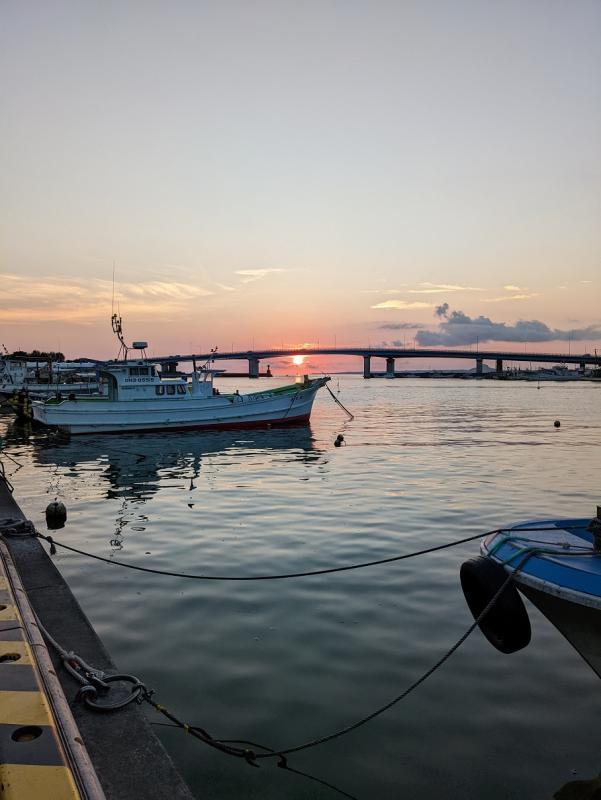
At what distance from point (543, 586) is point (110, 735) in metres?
4.31

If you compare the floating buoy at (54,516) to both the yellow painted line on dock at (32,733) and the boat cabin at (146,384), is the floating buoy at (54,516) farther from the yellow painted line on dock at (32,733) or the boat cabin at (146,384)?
the boat cabin at (146,384)

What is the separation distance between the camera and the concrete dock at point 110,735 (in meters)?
4.32

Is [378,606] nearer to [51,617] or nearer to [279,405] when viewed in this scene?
[51,617]

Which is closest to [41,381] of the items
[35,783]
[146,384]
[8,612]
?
[146,384]

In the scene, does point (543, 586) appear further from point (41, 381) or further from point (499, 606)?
point (41, 381)

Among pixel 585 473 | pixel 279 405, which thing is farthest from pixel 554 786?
pixel 279 405

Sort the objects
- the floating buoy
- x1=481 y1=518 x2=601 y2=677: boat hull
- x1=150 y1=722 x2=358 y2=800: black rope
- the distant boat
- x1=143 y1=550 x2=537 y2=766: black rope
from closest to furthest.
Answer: x1=150 y1=722 x2=358 y2=800: black rope → x1=143 y1=550 x2=537 y2=766: black rope → x1=481 y1=518 x2=601 y2=677: boat hull → the floating buoy → the distant boat

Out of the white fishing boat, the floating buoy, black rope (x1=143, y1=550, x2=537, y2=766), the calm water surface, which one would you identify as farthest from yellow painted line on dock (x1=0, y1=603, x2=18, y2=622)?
the white fishing boat

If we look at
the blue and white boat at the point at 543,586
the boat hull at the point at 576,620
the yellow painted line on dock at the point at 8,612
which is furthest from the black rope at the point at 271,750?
the yellow painted line on dock at the point at 8,612

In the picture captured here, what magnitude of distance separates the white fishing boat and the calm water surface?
16921mm

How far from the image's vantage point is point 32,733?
3861 mm

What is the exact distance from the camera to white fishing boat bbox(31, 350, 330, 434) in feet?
125

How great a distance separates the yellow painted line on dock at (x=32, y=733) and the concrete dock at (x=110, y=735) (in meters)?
0.15

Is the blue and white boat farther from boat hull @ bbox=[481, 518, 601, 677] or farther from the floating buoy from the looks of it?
the floating buoy
